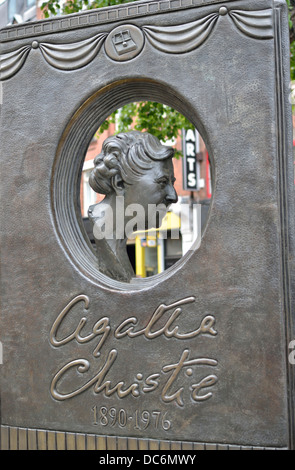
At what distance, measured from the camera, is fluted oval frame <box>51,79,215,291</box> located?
326cm

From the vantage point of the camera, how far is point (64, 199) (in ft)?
11.1

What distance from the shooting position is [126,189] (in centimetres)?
339

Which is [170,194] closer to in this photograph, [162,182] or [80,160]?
[162,182]

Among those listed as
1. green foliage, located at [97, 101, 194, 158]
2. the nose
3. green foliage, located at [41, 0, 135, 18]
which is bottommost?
the nose

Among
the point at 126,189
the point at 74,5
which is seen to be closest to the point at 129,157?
the point at 126,189

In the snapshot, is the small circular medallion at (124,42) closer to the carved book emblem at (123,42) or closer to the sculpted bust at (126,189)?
the carved book emblem at (123,42)

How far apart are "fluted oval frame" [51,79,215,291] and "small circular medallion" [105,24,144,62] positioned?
135 millimetres

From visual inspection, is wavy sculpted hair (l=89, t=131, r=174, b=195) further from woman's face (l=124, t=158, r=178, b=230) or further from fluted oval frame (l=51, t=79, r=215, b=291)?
fluted oval frame (l=51, t=79, r=215, b=291)

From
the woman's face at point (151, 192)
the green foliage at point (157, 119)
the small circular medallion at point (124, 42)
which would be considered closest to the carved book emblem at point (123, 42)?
the small circular medallion at point (124, 42)

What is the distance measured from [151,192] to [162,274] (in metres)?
0.46

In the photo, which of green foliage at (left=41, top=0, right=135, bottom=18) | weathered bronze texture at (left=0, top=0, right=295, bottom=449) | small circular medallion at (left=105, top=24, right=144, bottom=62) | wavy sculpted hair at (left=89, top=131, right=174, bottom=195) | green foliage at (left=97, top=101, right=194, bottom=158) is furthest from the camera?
green foliage at (left=97, top=101, right=194, bottom=158)

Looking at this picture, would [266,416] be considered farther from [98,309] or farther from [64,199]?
[64,199]

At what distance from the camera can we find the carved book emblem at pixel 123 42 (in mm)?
3227
